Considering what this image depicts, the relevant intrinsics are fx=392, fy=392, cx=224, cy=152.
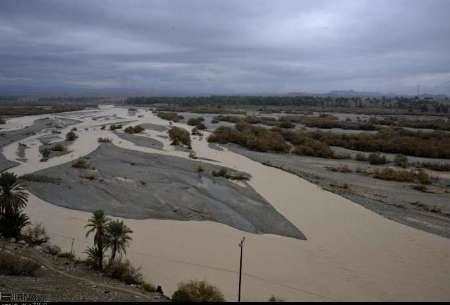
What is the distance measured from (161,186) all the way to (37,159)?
1645 centimetres

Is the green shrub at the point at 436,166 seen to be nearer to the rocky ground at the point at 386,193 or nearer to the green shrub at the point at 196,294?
the rocky ground at the point at 386,193

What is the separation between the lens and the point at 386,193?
27188 millimetres

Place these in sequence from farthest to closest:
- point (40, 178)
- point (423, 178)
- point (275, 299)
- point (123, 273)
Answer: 1. point (423, 178)
2. point (40, 178)
3. point (123, 273)
4. point (275, 299)

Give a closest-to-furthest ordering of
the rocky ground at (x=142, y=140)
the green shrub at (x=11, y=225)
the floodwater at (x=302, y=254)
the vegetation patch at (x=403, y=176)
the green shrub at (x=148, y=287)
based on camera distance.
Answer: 1. the green shrub at (x=148, y=287)
2. the floodwater at (x=302, y=254)
3. the green shrub at (x=11, y=225)
4. the vegetation patch at (x=403, y=176)
5. the rocky ground at (x=142, y=140)

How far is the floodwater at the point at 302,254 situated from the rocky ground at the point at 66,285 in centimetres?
196

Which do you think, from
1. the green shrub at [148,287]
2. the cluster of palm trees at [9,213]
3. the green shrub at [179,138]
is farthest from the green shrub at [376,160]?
the cluster of palm trees at [9,213]

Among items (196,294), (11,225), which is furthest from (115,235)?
(11,225)

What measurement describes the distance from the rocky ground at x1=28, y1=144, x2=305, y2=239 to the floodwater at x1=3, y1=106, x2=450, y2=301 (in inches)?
35.2

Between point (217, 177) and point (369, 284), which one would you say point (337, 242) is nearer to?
point (369, 284)

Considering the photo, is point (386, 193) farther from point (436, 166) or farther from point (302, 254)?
point (302, 254)

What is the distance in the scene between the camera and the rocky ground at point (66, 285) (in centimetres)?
1036

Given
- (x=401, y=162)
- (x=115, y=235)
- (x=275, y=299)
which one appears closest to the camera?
(x=275, y=299)

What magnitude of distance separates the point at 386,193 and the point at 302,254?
12.7 m

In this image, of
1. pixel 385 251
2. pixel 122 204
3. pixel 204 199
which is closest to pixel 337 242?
pixel 385 251
